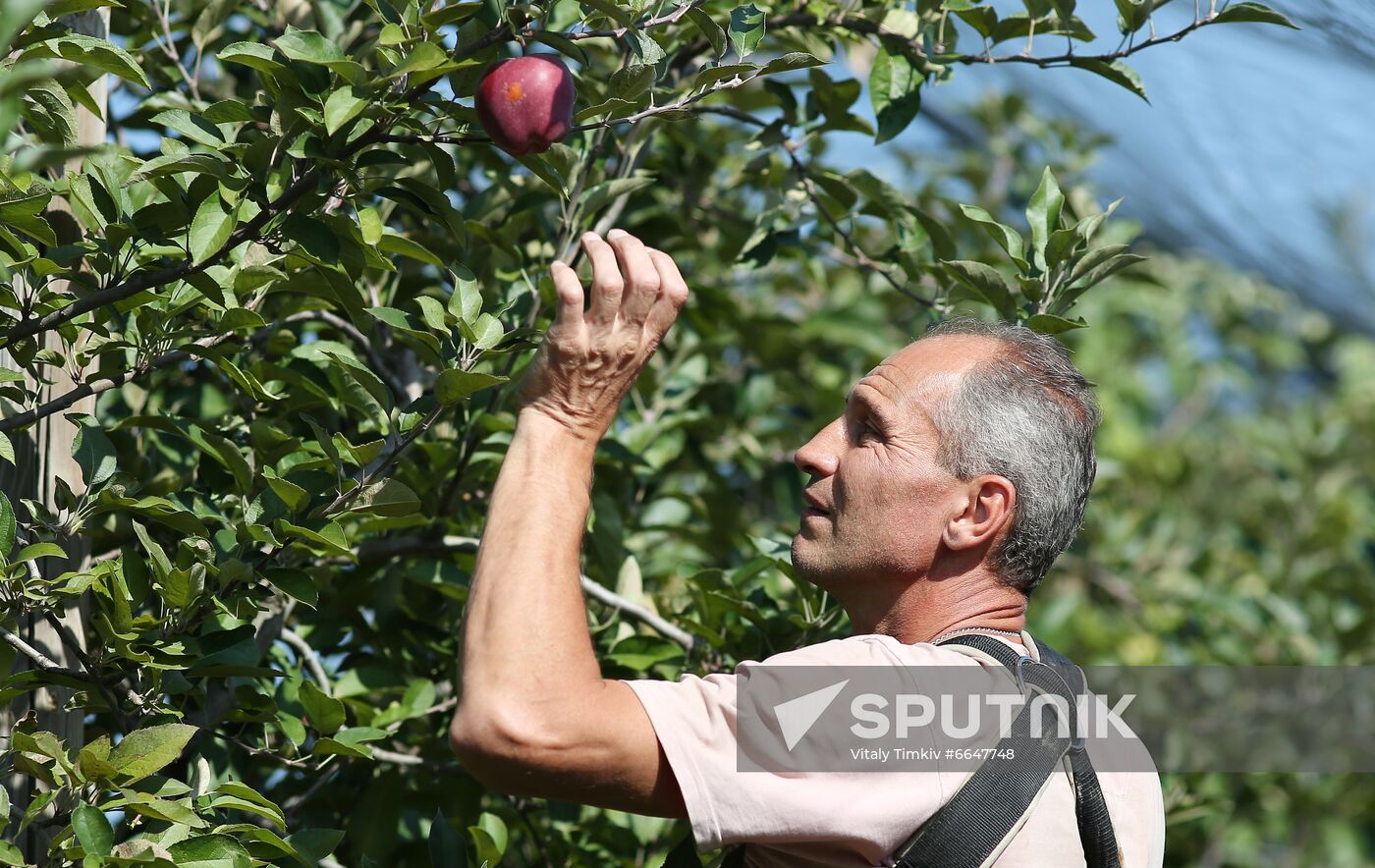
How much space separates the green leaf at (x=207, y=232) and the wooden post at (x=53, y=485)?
285 mm

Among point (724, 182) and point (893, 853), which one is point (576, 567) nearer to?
point (893, 853)

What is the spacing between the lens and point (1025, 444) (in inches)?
64.7

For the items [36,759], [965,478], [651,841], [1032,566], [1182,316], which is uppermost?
[965,478]

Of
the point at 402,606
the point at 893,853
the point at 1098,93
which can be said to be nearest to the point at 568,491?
the point at 893,853

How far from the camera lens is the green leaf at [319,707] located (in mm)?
1725

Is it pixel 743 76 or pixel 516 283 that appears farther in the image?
pixel 516 283

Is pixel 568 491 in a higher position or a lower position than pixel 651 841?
higher

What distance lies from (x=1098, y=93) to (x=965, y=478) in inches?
81.4

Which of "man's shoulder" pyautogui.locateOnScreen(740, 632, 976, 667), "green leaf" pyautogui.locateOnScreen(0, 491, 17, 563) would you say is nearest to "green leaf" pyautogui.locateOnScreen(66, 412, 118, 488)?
"green leaf" pyautogui.locateOnScreen(0, 491, 17, 563)

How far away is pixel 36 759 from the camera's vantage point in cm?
150

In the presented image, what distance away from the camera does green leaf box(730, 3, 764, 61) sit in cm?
155

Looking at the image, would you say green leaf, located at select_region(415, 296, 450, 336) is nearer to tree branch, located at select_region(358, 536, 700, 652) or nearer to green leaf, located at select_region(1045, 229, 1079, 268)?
tree branch, located at select_region(358, 536, 700, 652)

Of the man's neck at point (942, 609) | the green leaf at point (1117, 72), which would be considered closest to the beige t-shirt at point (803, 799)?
the man's neck at point (942, 609)

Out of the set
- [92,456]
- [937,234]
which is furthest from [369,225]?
[937,234]
